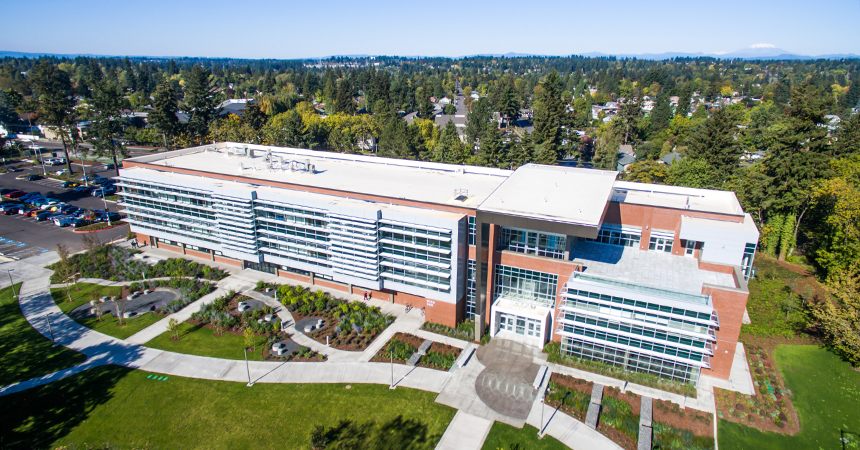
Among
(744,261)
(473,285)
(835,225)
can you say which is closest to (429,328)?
(473,285)

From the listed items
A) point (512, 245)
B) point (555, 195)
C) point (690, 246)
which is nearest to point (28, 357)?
point (512, 245)

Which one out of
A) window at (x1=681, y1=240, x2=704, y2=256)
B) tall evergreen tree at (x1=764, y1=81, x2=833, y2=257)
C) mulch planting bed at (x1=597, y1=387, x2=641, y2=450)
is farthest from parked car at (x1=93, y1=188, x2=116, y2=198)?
tall evergreen tree at (x1=764, y1=81, x2=833, y2=257)

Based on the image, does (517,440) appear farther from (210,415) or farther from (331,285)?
(331,285)

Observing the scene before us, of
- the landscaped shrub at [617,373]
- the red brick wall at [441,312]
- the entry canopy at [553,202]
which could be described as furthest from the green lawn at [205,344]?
the landscaped shrub at [617,373]

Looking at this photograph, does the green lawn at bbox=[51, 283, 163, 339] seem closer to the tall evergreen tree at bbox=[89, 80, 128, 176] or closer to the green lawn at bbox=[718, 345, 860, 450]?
the tall evergreen tree at bbox=[89, 80, 128, 176]

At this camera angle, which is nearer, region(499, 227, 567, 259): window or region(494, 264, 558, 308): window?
region(499, 227, 567, 259): window
